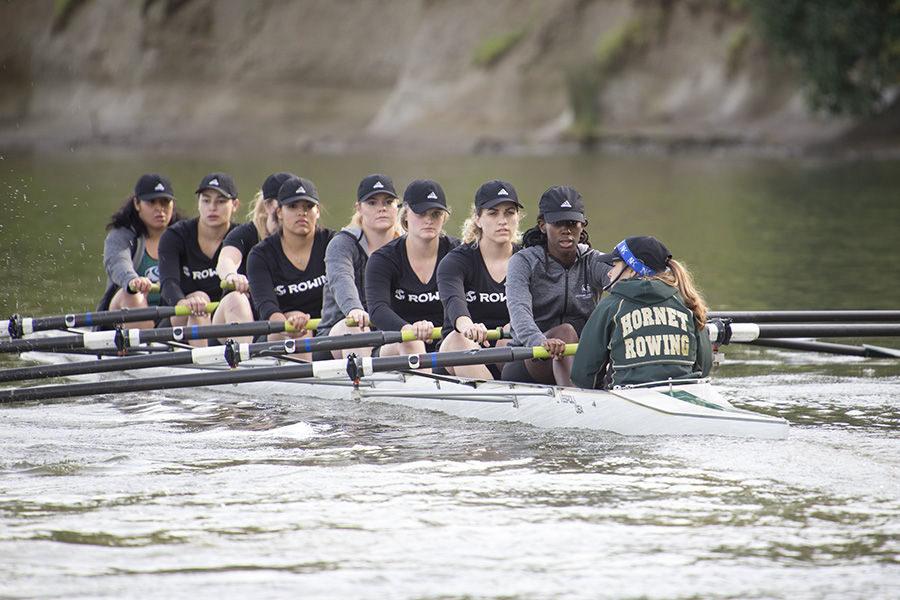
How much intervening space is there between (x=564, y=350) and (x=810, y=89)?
35808mm

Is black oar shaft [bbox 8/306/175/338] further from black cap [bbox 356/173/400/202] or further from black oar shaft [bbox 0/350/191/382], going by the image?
black cap [bbox 356/173/400/202]

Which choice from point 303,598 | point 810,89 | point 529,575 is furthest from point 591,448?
point 810,89

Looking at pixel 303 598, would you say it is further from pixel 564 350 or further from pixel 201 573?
pixel 564 350

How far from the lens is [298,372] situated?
8.82 meters

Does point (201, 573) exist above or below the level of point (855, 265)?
below

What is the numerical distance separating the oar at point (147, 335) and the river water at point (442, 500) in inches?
17.1

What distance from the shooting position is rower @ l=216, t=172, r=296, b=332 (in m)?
11.1

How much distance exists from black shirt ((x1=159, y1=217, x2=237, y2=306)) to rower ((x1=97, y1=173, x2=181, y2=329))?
12.8 inches

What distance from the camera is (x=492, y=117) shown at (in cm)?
5716

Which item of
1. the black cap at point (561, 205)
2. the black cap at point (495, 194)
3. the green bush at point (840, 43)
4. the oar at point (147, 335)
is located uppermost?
the green bush at point (840, 43)

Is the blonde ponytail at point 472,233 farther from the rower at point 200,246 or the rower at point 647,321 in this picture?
the rower at point 200,246

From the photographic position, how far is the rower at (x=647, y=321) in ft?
25.7

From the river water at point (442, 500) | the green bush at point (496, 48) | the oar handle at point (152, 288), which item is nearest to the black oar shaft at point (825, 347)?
the river water at point (442, 500)

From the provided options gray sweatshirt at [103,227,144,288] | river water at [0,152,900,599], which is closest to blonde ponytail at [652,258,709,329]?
river water at [0,152,900,599]
